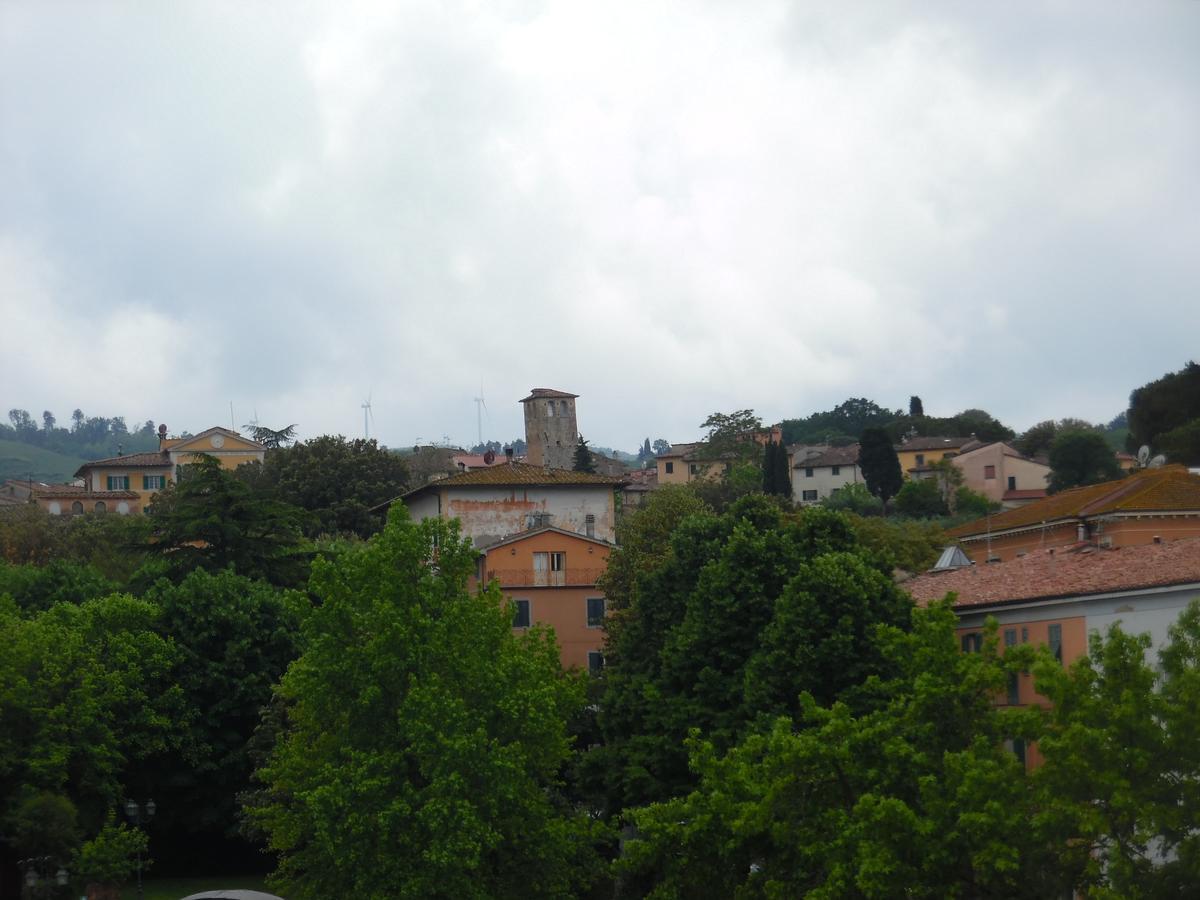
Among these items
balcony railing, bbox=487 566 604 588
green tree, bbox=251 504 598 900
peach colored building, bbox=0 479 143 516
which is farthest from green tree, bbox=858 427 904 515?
green tree, bbox=251 504 598 900

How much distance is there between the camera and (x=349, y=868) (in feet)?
114

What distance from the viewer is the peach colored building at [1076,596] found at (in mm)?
33281

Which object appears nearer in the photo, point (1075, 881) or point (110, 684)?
point (1075, 881)

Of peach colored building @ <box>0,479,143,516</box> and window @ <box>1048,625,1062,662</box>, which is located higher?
peach colored building @ <box>0,479,143,516</box>

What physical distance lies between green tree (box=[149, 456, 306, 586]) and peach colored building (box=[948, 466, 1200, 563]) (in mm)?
25666

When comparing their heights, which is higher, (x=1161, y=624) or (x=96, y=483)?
(x=96, y=483)

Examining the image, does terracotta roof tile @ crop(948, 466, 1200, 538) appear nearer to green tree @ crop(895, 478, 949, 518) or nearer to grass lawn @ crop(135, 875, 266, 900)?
grass lawn @ crop(135, 875, 266, 900)

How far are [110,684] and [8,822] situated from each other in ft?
18.0

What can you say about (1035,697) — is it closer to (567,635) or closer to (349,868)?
(349,868)

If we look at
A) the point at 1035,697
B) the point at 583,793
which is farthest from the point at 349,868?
the point at 1035,697

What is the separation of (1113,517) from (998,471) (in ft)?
254

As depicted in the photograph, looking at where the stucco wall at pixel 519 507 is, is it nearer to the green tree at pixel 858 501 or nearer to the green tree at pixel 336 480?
the green tree at pixel 336 480

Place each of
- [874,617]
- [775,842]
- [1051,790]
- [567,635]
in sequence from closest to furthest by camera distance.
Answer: [1051,790] < [775,842] < [874,617] < [567,635]

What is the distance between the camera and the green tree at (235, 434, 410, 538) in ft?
299
